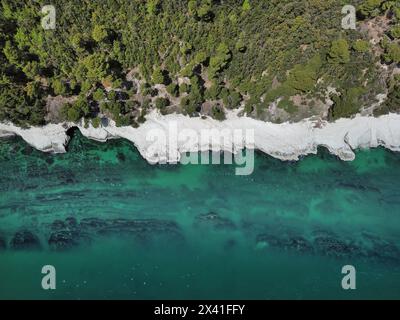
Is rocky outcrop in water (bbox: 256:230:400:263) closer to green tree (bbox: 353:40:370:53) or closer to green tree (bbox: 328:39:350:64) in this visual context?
green tree (bbox: 328:39:350:64)

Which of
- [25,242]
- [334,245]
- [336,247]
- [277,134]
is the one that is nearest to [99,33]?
[277,134]

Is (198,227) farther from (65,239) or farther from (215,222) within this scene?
(65,239)

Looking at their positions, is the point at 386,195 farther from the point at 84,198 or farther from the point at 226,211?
the point at 84,198

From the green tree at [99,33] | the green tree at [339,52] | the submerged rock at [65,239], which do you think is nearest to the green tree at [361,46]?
the green tree at [339,52]

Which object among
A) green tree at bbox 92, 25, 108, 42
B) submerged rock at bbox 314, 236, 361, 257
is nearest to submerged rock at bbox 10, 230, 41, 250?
green tree at bbox 92, 25, 108, 42

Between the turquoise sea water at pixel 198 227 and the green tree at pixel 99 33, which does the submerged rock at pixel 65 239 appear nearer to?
the turquoise sea water at pixel 198 227
